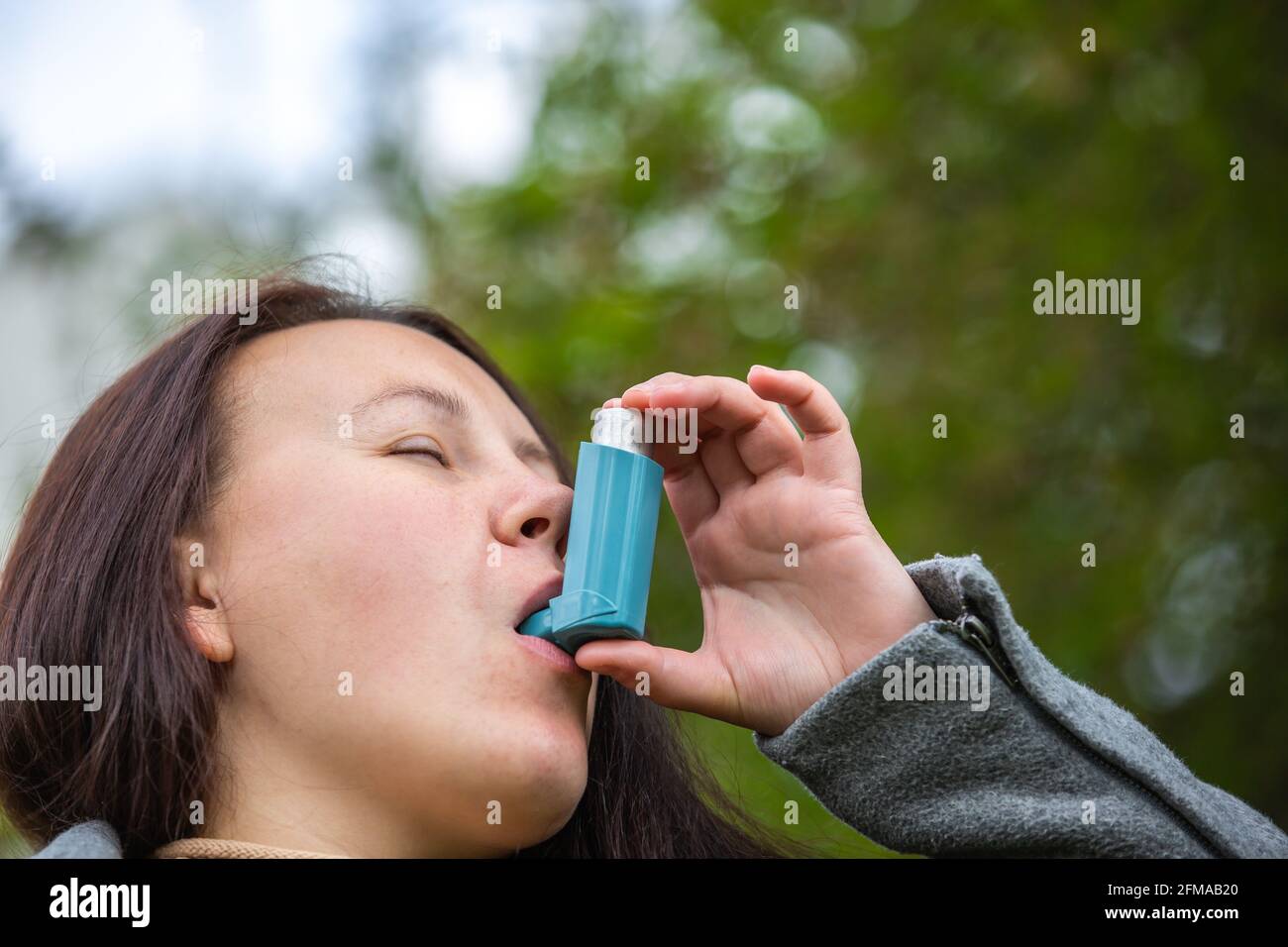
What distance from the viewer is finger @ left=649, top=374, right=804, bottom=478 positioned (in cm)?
185

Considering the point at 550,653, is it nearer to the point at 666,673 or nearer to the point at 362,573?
the point at 666,673

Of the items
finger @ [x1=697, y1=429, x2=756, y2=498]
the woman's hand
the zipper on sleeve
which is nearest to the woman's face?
the woman's hand

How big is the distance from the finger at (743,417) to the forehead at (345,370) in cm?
35

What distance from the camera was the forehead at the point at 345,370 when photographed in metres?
1.99

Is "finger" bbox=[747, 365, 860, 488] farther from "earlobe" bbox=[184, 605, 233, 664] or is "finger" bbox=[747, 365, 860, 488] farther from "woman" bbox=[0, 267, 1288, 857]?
"earlobe" bbox=[184, 605, 233, 664]

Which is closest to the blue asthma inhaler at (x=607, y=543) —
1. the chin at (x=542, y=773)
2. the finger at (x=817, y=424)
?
the chin at (x=542, y=773)

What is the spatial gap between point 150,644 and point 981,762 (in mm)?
1267

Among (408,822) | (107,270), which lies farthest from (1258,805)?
(107,270)

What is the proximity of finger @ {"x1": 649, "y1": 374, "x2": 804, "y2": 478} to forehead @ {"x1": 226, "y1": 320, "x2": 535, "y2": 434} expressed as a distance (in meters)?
0.35

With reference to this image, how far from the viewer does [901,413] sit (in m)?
4.42

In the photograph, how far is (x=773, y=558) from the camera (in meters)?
2.02

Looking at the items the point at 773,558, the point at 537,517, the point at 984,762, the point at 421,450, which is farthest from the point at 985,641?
the point at 421,450
